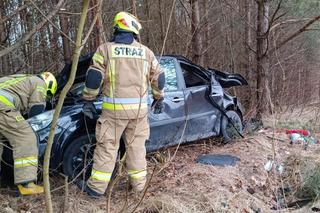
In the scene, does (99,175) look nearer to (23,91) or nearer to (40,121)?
(40,121)

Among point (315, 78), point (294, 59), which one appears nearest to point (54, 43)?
point (294, 59)

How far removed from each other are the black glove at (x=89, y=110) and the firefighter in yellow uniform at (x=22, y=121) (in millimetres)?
473

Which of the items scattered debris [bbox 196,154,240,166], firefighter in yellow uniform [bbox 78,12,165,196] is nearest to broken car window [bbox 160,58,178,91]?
scattered debris [bbox 196,154,240,166]

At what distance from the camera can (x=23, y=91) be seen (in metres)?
4.70

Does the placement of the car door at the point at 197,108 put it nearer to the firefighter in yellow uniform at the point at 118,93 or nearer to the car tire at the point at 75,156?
the firefighter in yellow uniform at the point at 118,93

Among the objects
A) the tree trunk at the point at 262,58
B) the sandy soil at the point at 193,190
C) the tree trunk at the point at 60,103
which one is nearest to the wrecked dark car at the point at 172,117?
the sandy soil at the point at 193,190

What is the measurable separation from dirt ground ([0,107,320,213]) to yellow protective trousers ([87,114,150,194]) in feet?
0.59

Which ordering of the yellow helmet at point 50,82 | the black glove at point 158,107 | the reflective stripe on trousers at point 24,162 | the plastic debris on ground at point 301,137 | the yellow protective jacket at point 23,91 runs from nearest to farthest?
1. the reflective stripe on trousers at point 24,162
2. the yellow protective jacket at point 23,91
3. the yellow helmet at point 50,82
4. the black glove at point 158,107
5. the plastic debris on ground at point 301,137

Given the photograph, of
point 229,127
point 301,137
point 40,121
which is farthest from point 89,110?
point 301,137

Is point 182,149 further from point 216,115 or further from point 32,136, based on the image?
point 32,136

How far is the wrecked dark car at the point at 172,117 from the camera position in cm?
470

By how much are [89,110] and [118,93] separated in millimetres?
473

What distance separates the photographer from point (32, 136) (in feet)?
15.0

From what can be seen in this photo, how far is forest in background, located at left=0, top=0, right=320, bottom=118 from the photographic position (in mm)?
8062
